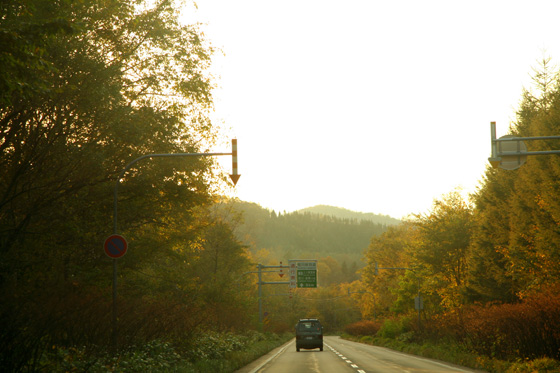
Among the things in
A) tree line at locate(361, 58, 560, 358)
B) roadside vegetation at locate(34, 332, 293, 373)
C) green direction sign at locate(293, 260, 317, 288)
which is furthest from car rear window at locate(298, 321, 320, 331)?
green direction sign at locate(293, 260, 317, 288)

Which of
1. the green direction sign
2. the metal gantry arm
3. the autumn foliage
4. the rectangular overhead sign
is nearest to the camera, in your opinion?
the metal gantry arm

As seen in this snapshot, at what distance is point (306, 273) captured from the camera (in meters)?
52.9

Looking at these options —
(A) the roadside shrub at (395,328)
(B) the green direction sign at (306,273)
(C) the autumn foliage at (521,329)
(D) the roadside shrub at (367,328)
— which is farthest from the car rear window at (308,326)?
(D) the roadside shrub at (367,328)

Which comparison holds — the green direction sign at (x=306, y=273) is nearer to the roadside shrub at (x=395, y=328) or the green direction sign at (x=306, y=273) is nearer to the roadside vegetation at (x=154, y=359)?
the roadside shrub at (x=395, y=328)

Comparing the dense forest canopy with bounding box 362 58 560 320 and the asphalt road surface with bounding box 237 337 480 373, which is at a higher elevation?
the dense forest canopy with bounding box 362 58 560 320

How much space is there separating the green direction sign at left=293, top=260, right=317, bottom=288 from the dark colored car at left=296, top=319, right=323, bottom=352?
15.6 m

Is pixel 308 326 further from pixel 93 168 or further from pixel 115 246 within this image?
pixel 115 246

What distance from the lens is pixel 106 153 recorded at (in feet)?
64.0

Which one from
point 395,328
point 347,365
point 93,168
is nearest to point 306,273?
point 395,328

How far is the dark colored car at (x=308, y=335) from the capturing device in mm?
35234

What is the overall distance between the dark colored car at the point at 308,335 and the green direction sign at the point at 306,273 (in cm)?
1561

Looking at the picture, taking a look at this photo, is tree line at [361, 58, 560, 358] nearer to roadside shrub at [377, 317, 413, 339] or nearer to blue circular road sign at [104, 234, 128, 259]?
roadside shrub at [377, 317, 413, 339]

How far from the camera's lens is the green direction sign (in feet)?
171

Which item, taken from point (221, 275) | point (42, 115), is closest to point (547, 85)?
point (221, 275)
